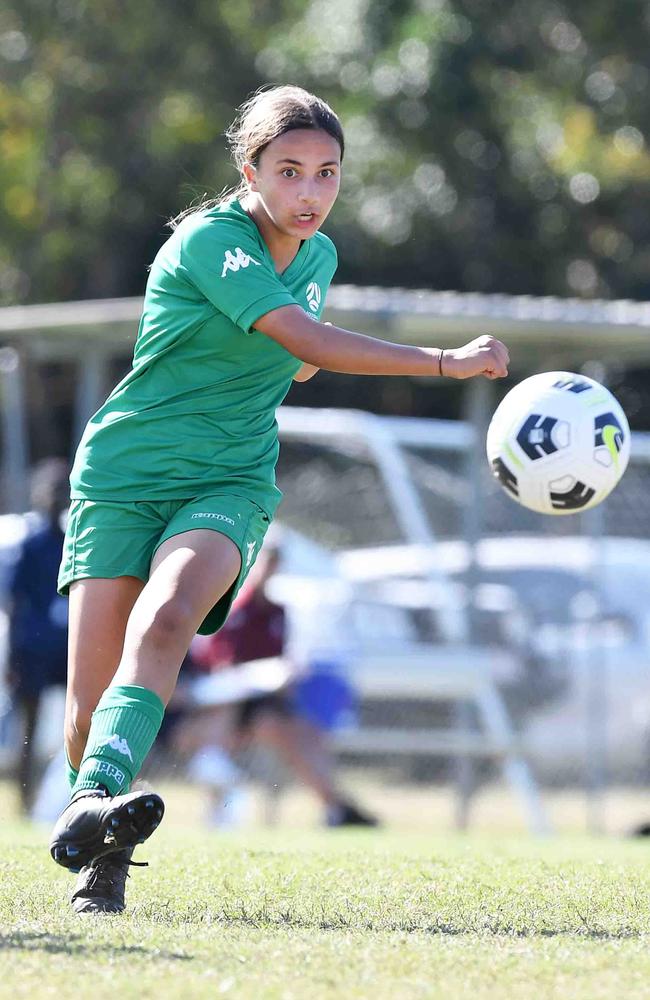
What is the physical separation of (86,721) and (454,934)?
125cm

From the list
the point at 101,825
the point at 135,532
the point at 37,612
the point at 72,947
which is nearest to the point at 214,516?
the point at 135,532

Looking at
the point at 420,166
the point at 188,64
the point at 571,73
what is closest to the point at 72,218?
the point at 188,64

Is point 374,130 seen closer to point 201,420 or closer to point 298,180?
point 298,180

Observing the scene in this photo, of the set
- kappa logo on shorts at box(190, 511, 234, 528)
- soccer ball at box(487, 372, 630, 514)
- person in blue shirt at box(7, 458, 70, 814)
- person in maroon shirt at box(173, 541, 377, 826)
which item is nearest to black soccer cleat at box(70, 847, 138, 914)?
kappa logo on shorts at box(190, 511, 234, 528)

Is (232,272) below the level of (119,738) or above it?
above

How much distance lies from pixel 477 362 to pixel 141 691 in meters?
1.27

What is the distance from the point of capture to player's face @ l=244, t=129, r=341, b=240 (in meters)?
4.75

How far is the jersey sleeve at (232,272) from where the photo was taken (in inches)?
182

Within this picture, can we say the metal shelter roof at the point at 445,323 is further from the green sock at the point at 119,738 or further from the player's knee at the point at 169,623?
the green sock at the point at 119,738

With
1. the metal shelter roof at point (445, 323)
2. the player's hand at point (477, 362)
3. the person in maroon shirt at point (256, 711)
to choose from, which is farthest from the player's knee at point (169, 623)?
the person in maroon shirt at point (256, 711)

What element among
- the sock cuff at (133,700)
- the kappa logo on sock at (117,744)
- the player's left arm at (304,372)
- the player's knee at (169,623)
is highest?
the player's left arm at (304,372)

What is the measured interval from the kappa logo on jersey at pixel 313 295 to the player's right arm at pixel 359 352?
40cm

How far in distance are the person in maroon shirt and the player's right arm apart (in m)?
7.03

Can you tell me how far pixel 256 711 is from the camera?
11648mm
